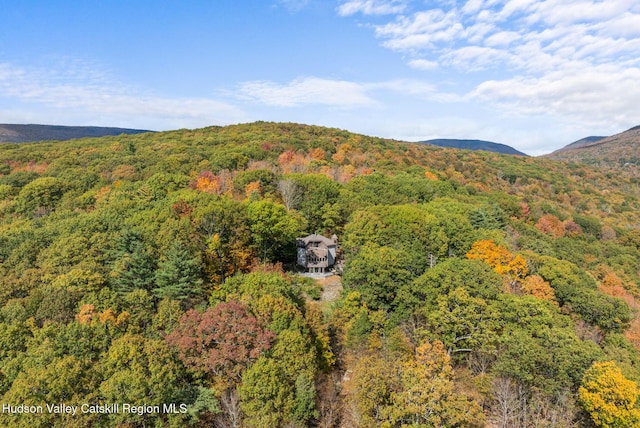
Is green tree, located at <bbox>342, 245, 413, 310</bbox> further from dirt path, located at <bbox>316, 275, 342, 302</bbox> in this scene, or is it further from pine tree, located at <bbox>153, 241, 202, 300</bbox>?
A: pine tree, located at <bbox>153, 241, 202, 300</bbox>

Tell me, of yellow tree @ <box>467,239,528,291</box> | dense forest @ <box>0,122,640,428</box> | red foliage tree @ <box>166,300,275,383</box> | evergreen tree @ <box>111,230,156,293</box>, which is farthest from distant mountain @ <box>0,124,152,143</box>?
yellow tree @ <box>467,239,528,291</box>

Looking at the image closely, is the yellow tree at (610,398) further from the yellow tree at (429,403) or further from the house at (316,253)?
the house at (316,253)

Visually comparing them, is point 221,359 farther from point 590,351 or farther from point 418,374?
point 590,351

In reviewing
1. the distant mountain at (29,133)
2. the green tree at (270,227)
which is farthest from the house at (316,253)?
the distant mountain at (29,133)

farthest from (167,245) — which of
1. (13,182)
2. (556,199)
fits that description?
(556,199)

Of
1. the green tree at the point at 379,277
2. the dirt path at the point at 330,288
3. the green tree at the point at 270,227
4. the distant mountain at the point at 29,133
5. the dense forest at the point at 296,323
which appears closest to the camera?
the dense forest at the point at 296,323
